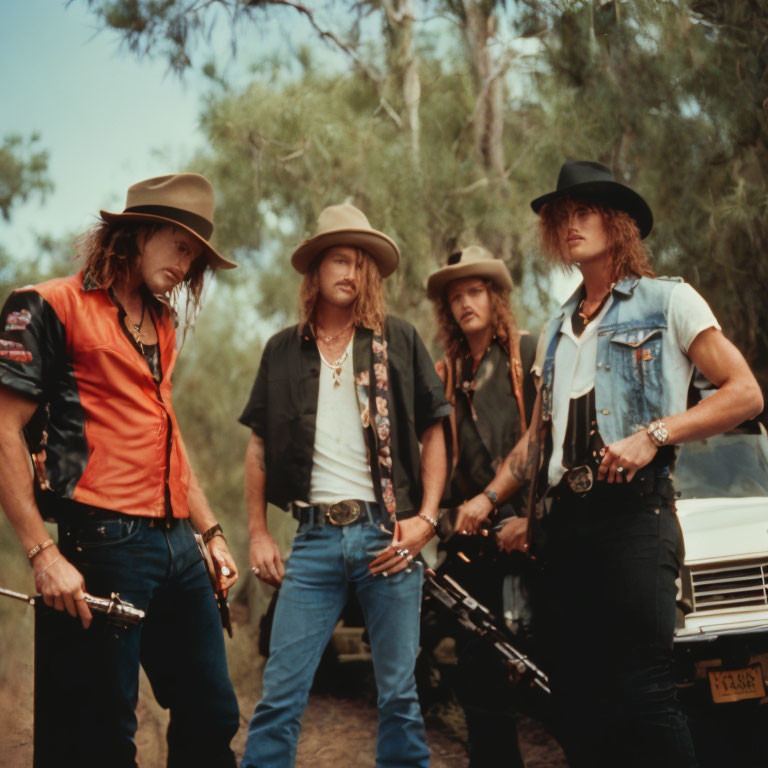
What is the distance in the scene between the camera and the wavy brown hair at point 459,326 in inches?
188

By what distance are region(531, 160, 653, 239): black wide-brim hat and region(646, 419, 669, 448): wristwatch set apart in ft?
3.05

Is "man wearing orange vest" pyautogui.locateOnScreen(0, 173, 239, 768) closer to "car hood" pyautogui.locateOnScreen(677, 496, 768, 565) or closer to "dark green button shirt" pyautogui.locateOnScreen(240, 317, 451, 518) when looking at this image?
"dark green button shirt" pyautogui.locateOnScreen(240, 317, 451, 518)

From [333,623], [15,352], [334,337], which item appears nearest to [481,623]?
[333,623]

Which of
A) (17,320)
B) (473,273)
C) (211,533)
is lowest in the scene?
(211,533)

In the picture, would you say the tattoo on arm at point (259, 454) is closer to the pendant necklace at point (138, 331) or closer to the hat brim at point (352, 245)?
the hat brim at point (352, 245)

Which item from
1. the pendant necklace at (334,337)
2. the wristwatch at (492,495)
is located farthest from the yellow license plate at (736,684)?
the pendant necklace at (334,337)

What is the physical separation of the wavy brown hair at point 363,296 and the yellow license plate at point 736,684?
7.58ft

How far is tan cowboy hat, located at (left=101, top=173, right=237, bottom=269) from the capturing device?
314 centimetres

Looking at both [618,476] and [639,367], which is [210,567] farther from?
→ [639,367]

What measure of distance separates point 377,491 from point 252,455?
631 mm

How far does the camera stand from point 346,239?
12.8 feet

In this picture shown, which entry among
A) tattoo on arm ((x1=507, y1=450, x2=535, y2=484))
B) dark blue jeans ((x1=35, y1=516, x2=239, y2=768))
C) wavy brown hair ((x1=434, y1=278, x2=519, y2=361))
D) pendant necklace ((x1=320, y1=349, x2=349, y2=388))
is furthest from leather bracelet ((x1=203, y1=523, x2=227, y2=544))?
wavy brown hair ((x1=434, y1=278, x2=519, y2=361))

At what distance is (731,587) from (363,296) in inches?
96.0

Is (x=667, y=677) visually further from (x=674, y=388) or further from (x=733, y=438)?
(x=733, y=438)
